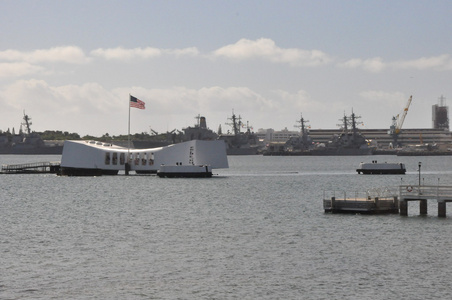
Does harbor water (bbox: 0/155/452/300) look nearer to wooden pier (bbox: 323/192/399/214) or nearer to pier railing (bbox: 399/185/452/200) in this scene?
wooden pier (bbox: 323/192/399/214)

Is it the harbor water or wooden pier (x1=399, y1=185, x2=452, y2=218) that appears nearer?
the harbor water

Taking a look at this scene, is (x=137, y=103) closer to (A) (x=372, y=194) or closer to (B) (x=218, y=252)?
(A) (x=372, y=194)

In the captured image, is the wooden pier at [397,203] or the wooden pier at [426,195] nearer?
the wooden pier at [426,195]

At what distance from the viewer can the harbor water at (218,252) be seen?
36.6 m

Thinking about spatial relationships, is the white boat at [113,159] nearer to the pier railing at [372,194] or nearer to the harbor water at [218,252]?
the pier railing at [372,194]

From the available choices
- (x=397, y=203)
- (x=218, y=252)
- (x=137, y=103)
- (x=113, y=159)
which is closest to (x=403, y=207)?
(x=397, y=203)

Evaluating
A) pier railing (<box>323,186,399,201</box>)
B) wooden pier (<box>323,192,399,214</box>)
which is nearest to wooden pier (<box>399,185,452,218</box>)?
wooden pier (<box>323,192,399,214</box>)

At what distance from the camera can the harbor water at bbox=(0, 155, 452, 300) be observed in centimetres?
3659

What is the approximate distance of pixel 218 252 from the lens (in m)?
47.6

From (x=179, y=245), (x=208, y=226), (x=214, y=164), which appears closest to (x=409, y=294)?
(x=179, y=245)

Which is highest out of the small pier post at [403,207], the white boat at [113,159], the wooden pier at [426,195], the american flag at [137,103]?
the american flag at [137,103]

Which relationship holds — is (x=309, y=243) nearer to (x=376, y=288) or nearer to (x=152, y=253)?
(x=152, y=253)

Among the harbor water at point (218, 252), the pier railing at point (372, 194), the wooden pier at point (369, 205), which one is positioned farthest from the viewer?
the pier railing at point (372, 194)

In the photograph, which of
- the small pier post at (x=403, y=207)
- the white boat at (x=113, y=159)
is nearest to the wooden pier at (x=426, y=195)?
the small pier post at (x=403, y=207)
